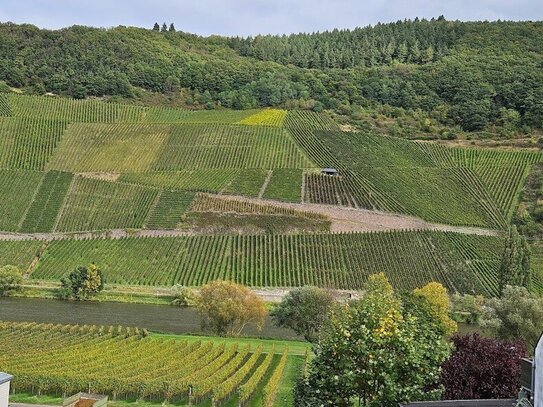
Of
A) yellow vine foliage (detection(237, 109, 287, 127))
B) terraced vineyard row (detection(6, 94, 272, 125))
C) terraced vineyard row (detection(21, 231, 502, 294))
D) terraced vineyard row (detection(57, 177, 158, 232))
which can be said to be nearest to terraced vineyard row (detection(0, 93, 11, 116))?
terraced vineyard row (detection(6, 94, 272, 125))

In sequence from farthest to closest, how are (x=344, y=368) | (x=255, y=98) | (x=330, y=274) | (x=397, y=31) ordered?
(x=397, y=31)
(x=255, y=98)
(x=330, y=274)
(x=344, y=368)

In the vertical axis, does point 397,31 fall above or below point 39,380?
above

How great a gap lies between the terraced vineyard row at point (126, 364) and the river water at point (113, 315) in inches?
228

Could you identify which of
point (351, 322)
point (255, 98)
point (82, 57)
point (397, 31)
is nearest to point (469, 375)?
point (351, 322)

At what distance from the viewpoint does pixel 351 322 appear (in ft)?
58.7

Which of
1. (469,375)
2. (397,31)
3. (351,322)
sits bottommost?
(469,375)

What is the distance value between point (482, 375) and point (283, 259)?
4343 cm

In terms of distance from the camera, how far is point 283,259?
62906 mm

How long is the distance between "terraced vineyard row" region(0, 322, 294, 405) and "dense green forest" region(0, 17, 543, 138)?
3272 inches

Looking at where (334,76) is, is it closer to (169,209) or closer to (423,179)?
(423,179)

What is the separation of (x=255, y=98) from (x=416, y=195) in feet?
219

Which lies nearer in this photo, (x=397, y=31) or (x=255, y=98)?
(x=255, y=98)

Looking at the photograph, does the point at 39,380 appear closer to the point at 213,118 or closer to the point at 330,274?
the point at 330,274

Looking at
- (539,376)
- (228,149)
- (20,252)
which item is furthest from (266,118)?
(539,376)
